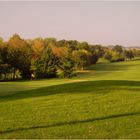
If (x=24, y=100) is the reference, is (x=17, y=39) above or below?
above

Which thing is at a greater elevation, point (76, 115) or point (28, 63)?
point (28, 63)

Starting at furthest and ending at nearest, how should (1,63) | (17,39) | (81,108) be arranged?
(17,39)
(1,63)
(81,108)

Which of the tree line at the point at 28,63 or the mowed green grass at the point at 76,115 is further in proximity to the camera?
the tree line at the point at 28,63

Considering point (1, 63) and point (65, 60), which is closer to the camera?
point (1, 63)

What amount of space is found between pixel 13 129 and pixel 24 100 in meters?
6.96

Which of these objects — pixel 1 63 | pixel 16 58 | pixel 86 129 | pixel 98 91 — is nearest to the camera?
pixel 86 129

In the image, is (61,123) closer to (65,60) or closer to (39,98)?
(39,98)

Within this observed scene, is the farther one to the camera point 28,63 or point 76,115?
point 28,63

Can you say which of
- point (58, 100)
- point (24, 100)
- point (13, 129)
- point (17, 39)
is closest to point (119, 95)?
point (58, 100)

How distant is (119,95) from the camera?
60.5 ft

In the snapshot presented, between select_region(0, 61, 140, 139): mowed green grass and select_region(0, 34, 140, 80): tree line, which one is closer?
select_region(0, 61, 140, 139): mowed green grass

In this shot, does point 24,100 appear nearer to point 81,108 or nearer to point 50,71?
point 81,108

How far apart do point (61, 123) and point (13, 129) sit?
1945mm

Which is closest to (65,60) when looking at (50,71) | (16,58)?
(50,71)
